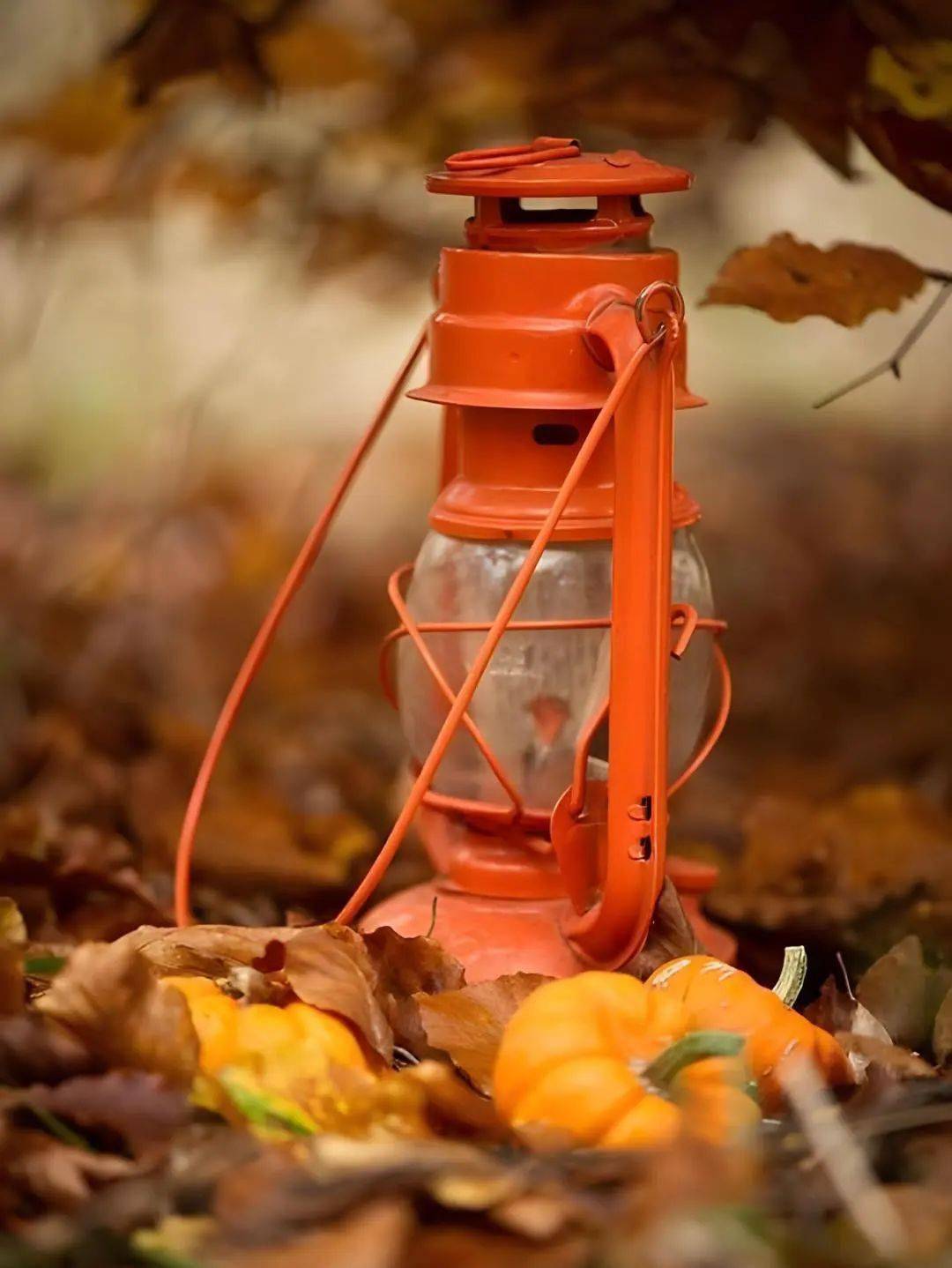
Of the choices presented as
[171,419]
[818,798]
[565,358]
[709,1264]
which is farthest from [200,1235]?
[171,419]

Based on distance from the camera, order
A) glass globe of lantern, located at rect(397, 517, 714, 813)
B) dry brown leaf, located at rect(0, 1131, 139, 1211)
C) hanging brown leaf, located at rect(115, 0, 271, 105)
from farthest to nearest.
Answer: hanging brown leaf, located at rect(115, 0, 271, 105) < glass globe of lantern, located at rect(397, 517, 714, 813) < dry brown leaf, located at rect(0, 1131, 139, 1211)

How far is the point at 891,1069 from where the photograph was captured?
1209mm

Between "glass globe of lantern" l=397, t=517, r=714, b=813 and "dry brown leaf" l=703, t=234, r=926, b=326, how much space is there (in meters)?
0.22

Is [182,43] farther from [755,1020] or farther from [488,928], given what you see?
[755,1020]

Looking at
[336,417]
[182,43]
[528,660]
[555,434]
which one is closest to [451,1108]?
[528,660]

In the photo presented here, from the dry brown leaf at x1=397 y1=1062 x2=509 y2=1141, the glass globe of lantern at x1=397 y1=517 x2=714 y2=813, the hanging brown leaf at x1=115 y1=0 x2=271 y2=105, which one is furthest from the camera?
the hanging brown leaf at x1=115 y1=0 x2=271 y2=105

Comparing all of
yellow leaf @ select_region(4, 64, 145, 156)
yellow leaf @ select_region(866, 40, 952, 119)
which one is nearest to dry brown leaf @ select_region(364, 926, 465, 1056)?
yellow leaf @ select_region(866, 40, 952, 119)

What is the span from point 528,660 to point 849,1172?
0.56 meters

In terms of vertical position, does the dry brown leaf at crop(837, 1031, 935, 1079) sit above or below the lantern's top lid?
below

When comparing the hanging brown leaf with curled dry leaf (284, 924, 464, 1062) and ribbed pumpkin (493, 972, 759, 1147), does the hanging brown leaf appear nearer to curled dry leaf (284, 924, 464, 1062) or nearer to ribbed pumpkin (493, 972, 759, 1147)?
curled dry leaf (284, 924, 464, 1062)

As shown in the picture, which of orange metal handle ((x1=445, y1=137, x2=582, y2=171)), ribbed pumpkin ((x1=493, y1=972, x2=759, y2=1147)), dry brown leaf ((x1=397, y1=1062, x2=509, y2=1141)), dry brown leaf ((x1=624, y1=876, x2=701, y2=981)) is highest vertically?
orange metal handle ((x1=445, y1=137, x2=582, y2=171))

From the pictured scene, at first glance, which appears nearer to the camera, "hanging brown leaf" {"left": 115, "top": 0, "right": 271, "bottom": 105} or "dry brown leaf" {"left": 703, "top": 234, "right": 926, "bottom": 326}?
"dry brown leaf" {"left": 703, "top": 234, "right": 926, "bottom": 326}

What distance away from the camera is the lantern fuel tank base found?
138cm

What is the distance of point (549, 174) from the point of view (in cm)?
134
